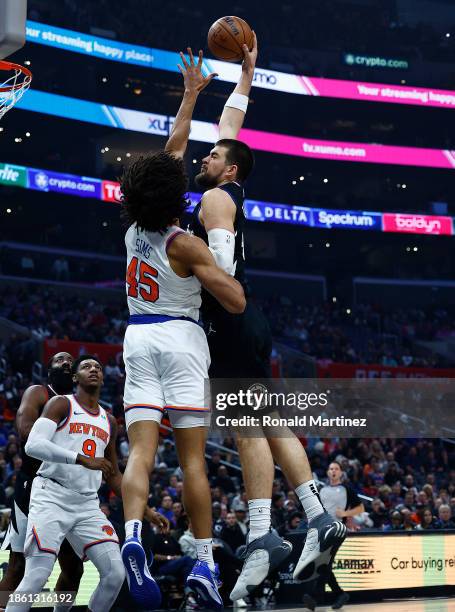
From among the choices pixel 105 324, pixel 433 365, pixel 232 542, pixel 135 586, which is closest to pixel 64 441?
pixel 135 586

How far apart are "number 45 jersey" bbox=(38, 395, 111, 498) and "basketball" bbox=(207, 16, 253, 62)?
3.09m

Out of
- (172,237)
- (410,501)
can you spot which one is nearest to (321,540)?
(172,237)

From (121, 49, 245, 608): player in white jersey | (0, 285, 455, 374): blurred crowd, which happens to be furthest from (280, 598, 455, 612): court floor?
(0, 285, 455, 374): blurred crowd

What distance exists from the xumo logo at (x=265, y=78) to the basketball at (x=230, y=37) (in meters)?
33.3

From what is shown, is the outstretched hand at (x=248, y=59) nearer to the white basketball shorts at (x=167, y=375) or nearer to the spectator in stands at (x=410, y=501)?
the white basketball shorts at (x=167, y=375)

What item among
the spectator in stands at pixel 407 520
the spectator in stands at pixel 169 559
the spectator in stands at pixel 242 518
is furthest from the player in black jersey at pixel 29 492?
the spectator in stands at pixel 407 520

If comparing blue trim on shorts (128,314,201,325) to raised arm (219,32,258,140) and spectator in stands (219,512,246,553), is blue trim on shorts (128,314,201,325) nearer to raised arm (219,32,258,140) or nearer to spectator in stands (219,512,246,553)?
raised arm (219,32,258,140)

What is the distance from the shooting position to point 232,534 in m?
12.6

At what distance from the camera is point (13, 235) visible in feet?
118

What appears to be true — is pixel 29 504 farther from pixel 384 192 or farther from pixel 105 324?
pixel 384 192

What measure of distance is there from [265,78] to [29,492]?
1313 inches

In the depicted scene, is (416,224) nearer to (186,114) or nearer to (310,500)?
(186,114)

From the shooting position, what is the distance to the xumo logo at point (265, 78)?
39.1 metres

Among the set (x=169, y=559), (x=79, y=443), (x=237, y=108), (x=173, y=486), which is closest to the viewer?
(x=237, y=108)
